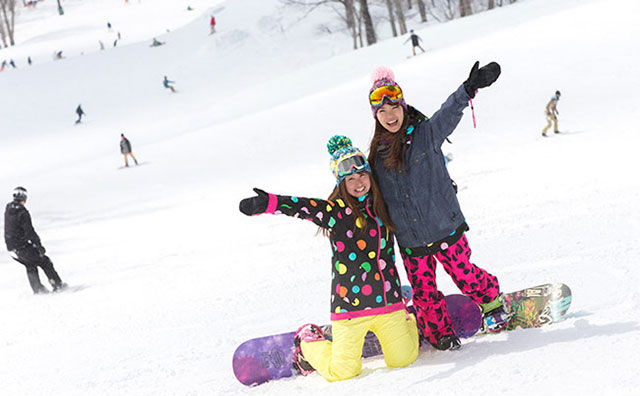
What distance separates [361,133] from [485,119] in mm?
3461

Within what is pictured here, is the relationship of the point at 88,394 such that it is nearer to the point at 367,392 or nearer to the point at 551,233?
the point at 367,392

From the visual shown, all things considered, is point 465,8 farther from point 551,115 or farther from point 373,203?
point 373,203

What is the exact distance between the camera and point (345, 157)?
3418 mm

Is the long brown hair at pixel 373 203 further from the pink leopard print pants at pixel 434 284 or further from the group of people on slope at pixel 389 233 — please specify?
the pink leopard print pants at pixel 434 284

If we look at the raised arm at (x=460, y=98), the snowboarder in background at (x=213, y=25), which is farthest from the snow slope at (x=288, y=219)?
the snowboarder in background at (x=213, y=25)

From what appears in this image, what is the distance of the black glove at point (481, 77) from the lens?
3.12m

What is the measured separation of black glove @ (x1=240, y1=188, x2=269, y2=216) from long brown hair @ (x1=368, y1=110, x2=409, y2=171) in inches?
29.1

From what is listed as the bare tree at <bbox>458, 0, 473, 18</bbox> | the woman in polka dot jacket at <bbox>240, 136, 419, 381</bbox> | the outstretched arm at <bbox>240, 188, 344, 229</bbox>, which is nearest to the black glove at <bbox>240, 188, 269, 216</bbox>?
the outstretched arm at <bbox>240, 188, 344, 229</bbox>

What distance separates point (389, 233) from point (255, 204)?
2.85 ft

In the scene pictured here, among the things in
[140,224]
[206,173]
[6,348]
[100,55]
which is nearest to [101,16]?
[100,55]

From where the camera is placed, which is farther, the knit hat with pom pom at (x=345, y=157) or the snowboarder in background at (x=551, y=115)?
the snowboarder in background at (x=551, y=115)

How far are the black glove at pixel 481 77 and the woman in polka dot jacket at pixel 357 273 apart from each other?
727 mm

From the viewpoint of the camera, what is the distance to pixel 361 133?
16672mm

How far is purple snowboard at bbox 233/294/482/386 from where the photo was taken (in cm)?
372
